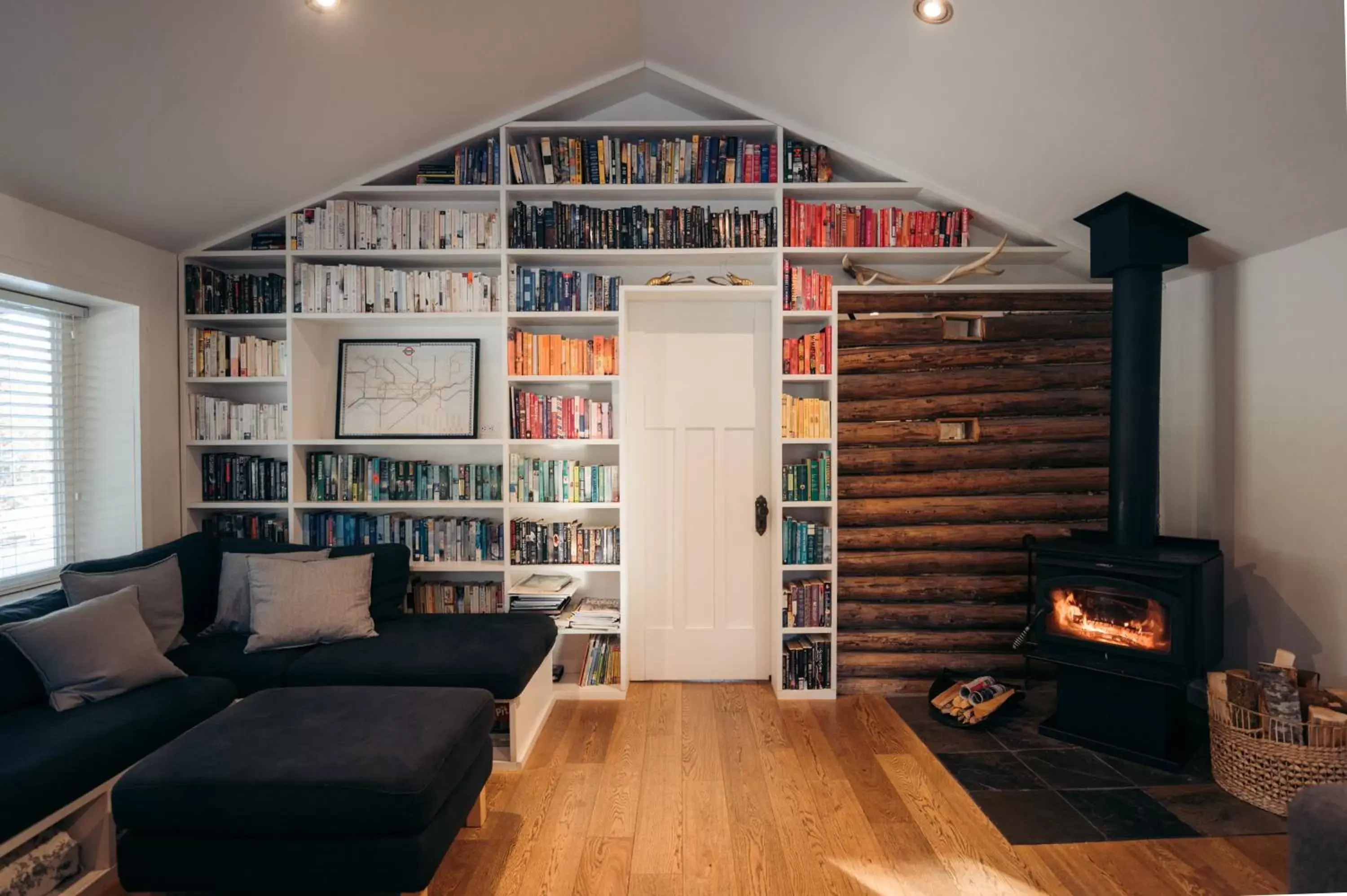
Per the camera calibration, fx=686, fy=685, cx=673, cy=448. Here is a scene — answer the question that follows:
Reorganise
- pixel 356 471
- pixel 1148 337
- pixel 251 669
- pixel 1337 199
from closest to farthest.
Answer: pixel 1337 199 → pixel 251 669 → pixel 1148 337 → pixel 356 471

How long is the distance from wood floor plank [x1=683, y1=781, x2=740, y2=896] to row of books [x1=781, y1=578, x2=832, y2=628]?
106 centimetres

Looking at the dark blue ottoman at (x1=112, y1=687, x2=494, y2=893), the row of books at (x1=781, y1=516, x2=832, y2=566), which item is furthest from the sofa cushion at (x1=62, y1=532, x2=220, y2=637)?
the row of books at (x1=781, y1=516, x2=832, y2=566)

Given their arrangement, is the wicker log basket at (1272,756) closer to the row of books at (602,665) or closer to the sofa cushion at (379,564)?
the row of books at (602,665)

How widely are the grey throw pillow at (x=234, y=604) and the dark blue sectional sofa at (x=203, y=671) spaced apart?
0.20 feet

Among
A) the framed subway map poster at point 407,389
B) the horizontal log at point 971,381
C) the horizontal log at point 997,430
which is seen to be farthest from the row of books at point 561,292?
the horizontal log at point 997,430

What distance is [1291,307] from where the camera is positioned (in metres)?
2.88

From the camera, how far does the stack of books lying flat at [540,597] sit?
351cm

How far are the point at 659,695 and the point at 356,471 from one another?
2.00m

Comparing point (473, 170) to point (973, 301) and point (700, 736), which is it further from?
point (700, 736)

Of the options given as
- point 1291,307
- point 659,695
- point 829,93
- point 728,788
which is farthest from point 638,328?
point 1291,307

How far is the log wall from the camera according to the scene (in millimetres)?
3617

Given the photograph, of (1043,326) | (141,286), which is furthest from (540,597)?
(1043,326)

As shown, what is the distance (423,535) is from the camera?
360cm

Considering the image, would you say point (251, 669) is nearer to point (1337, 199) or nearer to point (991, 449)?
point (991, 449)
